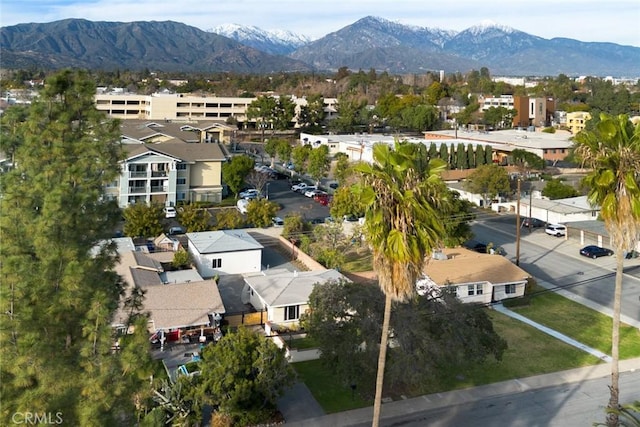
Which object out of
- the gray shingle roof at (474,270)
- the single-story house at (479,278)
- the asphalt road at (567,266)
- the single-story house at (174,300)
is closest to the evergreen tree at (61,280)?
the single-story house at (174,300)

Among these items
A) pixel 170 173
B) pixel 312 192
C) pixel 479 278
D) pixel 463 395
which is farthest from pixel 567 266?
pixel 170 173

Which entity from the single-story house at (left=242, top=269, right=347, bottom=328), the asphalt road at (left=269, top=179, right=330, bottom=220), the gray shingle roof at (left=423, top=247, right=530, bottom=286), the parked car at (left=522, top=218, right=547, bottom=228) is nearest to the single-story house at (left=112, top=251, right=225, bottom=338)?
the single-story house at (left=242, top=269, right=347, bottom=328)

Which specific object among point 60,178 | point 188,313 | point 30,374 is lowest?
point 188,313

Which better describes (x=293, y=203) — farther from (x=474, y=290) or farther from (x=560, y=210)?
(x=474, y=290)

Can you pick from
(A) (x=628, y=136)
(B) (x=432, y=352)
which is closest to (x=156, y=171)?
(B) (x=432, y=352)

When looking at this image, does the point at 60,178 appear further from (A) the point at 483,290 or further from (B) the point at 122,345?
(A) the point at 483,290

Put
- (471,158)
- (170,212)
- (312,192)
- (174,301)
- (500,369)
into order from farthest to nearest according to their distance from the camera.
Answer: (471,158)
(312,192)
(170,212)
(174,301)
(500,369)

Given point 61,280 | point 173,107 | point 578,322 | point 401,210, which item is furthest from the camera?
point 173,107
